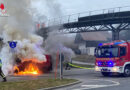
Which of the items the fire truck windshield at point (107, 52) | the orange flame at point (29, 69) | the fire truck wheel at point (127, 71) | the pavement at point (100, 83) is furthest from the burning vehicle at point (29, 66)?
the fire truck wheel at point (127, 71)

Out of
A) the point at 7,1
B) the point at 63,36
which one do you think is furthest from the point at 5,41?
the point at 63,36

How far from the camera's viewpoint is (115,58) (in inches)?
622

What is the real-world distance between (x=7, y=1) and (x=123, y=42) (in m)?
12.1

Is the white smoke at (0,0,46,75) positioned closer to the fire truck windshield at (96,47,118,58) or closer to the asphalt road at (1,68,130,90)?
the asphalt road at (1,68,130,90)

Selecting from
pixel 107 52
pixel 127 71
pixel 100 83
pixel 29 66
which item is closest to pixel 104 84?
pixel 100 83

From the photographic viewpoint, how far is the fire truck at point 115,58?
15789 mm

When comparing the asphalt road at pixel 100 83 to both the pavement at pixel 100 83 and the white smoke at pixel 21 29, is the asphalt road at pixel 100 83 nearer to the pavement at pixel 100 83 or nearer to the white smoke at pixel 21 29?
the pavement at pixel 100 83

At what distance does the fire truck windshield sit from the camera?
15963 mm

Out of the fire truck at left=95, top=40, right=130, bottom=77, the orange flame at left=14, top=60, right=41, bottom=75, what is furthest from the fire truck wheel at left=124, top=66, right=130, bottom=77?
the orange flame at left=14, top=60, right=41, bottom=75

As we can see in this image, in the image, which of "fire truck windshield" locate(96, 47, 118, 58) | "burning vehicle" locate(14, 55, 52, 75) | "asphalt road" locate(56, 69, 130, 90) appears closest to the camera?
"asphalt road" locate(56, 69, 130, 90)

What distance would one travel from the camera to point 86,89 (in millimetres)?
10812

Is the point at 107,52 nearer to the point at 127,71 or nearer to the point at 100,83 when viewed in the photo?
the point at 127,71

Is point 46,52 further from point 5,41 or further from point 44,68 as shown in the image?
point 5,41

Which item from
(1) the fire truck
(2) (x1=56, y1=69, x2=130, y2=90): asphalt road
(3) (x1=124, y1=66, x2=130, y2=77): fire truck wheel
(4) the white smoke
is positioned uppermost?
(4) the white smoke
